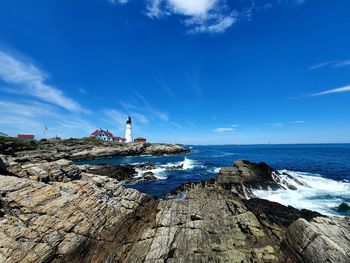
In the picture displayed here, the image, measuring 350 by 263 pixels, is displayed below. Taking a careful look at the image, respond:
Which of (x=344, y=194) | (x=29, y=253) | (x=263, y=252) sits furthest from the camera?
(x=344, y=194)

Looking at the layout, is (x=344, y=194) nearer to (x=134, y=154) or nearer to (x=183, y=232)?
(x=183, y=232)

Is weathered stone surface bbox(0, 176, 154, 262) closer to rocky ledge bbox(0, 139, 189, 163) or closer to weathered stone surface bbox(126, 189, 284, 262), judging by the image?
weathered stone surface bbox(126, 189, 284, 262)

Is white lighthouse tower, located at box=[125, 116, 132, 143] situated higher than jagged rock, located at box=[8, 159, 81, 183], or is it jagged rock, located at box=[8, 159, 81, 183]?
white lighthouse tower, located at box=[125, 116, 132, 143]

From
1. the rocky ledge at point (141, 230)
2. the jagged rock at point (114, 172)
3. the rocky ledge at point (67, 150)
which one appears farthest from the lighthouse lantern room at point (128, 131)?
the rocky ledge at point (141, 230)

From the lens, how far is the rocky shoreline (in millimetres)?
9086

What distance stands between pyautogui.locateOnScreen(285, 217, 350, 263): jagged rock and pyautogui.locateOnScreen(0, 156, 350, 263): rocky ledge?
0.04m

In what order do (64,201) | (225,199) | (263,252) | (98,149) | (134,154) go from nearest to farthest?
(263,252), (64,201), (225,199), (98,149), (134,154)

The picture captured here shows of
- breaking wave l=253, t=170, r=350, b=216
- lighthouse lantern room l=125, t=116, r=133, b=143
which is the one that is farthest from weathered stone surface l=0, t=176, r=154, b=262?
lighthouse lantern room l=125, t=116, r=133, b=143

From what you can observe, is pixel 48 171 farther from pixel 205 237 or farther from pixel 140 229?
pixel 205 237

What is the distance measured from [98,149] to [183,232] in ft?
A: 257

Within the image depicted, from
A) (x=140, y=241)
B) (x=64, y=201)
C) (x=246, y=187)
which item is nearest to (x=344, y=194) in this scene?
(x=246, y=187)

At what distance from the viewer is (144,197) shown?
51.8ft

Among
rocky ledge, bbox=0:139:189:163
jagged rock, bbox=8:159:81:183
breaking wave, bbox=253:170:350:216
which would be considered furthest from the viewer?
rocky ledge, bbox=0:139:189:163

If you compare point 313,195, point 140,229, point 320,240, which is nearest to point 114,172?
point 140,229
